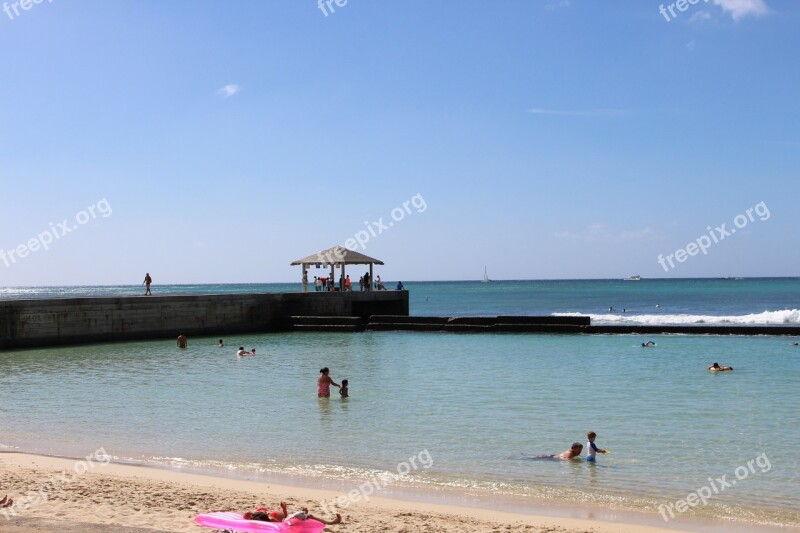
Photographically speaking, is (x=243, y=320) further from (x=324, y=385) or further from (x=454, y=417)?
(x=454, y=417)

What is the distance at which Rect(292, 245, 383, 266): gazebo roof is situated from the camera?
4188 cm

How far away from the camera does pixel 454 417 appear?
624 inches

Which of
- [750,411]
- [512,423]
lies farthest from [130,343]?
[750,411]

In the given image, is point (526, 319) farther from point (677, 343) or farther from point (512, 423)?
point (512, 423)

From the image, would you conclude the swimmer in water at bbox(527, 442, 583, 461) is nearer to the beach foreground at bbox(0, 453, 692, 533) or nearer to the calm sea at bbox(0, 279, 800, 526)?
the calm sea at bbox(0, 279, 800, 526)

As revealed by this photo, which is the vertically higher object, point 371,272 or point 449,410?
point 371,272

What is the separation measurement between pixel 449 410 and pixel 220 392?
6453 millimetres

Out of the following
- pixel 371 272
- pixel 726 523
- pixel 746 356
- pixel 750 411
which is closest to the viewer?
pixel 726 523

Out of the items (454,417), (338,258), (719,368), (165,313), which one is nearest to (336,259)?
(338,258)

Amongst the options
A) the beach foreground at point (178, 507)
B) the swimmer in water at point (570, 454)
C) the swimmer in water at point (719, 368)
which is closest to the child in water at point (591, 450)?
the swimmer in water at point (570, 454)

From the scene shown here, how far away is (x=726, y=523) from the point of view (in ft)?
30.1

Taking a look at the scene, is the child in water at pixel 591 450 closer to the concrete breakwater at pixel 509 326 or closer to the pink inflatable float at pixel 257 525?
the pink inflatable float at pixel 257 525

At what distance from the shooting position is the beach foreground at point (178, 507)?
8.48 m

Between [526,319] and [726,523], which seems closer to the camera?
[726,523]
